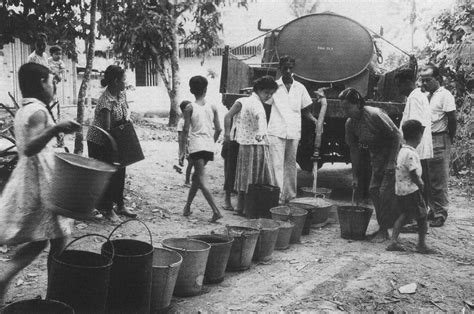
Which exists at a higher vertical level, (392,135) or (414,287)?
(392,135)

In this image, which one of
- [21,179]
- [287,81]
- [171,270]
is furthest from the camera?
[287,81]

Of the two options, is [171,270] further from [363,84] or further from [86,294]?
[363,84]

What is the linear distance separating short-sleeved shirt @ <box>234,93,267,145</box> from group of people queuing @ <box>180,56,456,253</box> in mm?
13

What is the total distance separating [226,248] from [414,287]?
1681 mm

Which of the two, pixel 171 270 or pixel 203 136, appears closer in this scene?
pixel 171 270

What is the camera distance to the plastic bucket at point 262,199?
652 centimetres

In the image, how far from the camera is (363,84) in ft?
28.0

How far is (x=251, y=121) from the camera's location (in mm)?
6852

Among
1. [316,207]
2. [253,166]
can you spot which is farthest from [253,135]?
[316,207]

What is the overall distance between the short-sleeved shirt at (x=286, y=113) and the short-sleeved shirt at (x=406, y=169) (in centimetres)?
194

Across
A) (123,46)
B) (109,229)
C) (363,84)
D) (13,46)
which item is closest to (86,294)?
(109,229)

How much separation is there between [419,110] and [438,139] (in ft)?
3.03

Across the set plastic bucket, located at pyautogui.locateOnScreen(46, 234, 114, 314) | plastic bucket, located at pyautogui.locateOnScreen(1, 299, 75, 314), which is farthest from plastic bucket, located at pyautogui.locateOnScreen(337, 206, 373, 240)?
plastic bucket, located at pyautogui.locateOnScreen(1, 299, 75, 314)

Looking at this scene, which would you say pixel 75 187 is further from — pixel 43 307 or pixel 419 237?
pixel 419 237
